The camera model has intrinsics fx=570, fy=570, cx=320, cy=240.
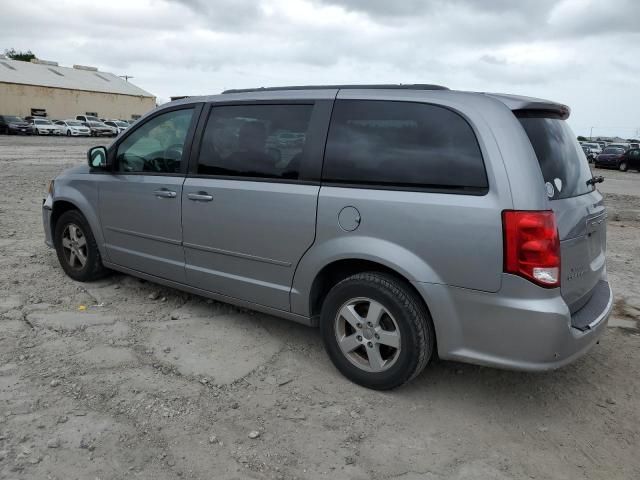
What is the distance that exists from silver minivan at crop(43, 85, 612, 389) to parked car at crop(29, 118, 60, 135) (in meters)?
42.8

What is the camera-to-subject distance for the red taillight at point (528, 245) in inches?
111

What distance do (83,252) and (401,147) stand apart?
3356mm

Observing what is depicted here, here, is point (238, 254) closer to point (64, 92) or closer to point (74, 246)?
point (74, 246)

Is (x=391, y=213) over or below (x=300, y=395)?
over

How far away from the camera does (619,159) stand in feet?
99.9

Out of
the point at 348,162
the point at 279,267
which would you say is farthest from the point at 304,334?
the point at 348,162

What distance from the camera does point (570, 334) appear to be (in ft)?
9.55

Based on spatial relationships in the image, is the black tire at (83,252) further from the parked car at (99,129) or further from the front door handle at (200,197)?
the parked car at (99,129)

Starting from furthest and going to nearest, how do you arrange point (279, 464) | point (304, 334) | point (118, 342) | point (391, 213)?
point (304, 334) → point (118, 342) → point (391, 213) → point (279, 464)

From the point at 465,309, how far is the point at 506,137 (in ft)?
3.00

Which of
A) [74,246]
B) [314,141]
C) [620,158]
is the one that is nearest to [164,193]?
[314,141]

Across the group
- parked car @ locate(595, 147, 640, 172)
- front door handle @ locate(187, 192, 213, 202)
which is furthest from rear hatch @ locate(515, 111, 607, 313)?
parked car @ locate(595, 147, 640, 172)

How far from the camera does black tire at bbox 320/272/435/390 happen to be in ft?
10.3

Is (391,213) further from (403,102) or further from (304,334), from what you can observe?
(304,334)
